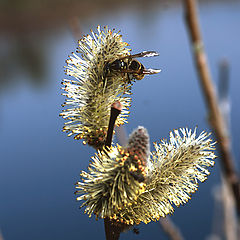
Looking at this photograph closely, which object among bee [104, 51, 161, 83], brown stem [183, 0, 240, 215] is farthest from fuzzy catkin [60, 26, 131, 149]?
brown stem [183, 0, 240, 215]

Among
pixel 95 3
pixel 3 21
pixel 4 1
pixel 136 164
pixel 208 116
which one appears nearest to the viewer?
pixel 136 164

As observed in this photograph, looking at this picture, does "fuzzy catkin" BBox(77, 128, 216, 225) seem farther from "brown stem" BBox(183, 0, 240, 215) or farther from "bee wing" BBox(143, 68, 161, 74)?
"brown stem" BBox(183, 0, 240, 215)

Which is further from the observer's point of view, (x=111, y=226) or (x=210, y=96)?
(x=210, y=96)

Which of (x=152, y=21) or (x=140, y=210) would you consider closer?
(x=140, y=210)

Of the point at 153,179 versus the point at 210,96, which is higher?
the point at 210,96

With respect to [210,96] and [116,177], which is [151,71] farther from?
[210,96]

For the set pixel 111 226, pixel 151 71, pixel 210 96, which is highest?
pixel 210 96

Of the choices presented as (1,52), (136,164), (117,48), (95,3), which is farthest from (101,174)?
(95,3)

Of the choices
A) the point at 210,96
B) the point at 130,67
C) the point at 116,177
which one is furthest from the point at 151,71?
the point at 210,96

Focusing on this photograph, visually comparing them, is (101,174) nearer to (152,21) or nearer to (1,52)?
(1,52)
